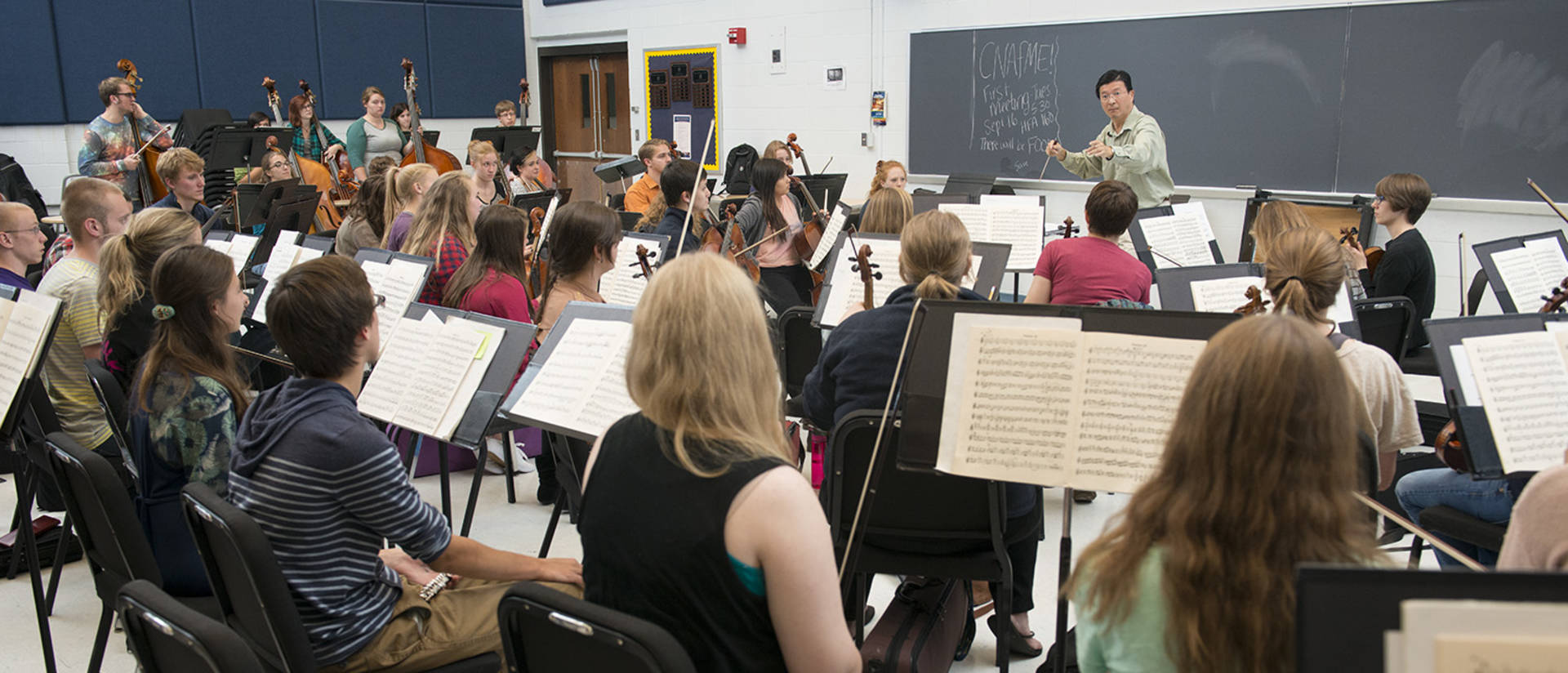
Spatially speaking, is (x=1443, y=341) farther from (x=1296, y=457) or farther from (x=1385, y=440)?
(x=1296, y=457)

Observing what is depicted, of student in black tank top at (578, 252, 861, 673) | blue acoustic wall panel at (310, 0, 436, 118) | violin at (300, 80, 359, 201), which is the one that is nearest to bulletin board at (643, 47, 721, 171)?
blue acoustic wall panel at (310, 0, 436, 118)

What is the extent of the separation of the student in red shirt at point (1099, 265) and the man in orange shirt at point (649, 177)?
10.1ft

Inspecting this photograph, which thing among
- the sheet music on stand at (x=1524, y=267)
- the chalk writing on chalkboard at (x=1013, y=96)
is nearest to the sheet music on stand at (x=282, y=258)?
the sheet music on stand at (x=1524, y=267)

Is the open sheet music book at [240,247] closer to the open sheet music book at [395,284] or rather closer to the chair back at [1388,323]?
the open sheet music book at [395,284]

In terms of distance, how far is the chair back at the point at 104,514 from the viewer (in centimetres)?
185

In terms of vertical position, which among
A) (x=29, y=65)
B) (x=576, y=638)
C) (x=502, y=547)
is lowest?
(x=502, y=547)

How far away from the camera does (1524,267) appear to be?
136 inches

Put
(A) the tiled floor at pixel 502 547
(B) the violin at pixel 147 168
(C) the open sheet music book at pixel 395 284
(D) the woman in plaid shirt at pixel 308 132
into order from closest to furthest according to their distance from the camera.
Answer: (A) the tiled floor at pixel 502 547, (C) the open sheet music book at pixel 395 284, (B) the violin at pixel 147 168, (D) the woman in plaid shirt at pixel 308 132

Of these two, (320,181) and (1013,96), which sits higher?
(1013,96)

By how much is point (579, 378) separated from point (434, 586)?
521mm

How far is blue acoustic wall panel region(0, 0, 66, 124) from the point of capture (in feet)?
25.9

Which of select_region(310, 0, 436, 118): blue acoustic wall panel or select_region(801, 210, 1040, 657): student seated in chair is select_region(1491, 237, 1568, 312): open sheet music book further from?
select_region(310, 0, 436, 118): blue acoustic wall panel

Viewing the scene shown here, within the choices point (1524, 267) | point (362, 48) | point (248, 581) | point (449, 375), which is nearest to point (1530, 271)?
point (1524, 267)

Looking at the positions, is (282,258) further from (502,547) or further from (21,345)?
(21,345)
